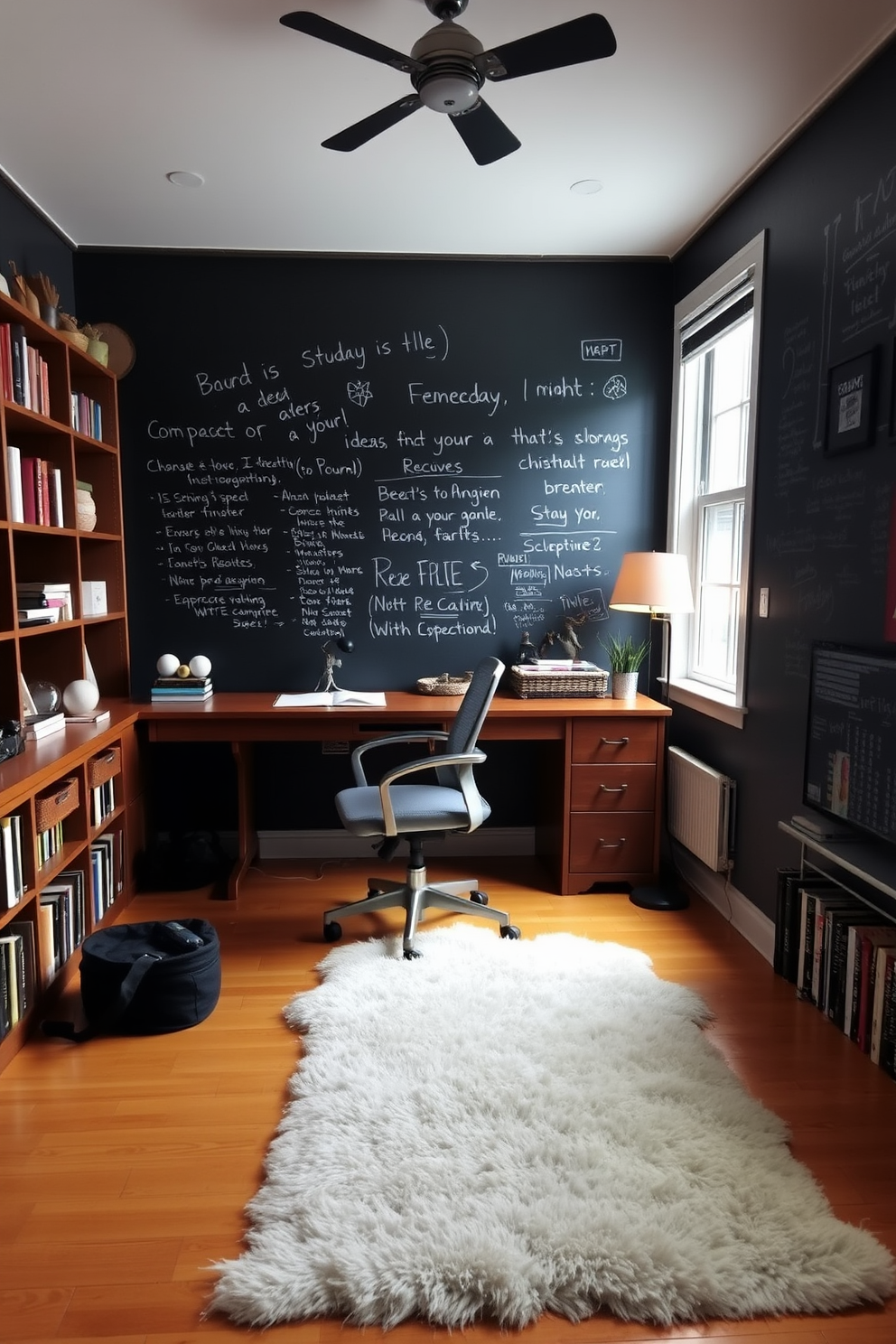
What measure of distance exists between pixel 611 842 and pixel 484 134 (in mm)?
2504

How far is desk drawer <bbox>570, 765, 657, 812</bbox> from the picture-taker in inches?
134

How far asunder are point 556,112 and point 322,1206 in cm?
290

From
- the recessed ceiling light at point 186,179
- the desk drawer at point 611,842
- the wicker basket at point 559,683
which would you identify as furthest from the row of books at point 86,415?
the desk drawer at point 611,842

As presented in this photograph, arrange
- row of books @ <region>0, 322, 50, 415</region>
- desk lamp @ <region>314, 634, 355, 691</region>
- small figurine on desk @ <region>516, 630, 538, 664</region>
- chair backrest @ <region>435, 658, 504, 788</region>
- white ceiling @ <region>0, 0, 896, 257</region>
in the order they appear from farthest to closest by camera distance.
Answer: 1. small figurine on desk @ <region>516, 630, 538, 664</region>
2. desk lamp @ <region>314, 634, 355, 691</region>
3. chair backrest @ <region>435, 658, 504, 788</region>
4. row of books @ <region>0, 322, 50, 415</region>
5. white ceiling @ <region>0, 0, 896, 257</region>

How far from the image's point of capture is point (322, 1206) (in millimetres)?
1689

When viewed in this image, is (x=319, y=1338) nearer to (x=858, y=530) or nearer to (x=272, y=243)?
(x=858, y=530)

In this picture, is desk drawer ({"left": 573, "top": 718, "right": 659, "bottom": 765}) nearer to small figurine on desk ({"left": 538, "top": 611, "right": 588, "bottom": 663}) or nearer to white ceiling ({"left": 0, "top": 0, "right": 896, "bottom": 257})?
small figurine on desk ({"left": 538, "top": 611, "right": 588, "bottom": 663})

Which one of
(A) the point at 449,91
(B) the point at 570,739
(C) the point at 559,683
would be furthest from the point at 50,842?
(A) the point at 449,91

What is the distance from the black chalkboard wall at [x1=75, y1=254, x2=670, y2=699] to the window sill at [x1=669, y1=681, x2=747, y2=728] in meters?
0.53

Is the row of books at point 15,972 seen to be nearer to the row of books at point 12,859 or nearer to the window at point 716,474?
the row of books at point 12,859

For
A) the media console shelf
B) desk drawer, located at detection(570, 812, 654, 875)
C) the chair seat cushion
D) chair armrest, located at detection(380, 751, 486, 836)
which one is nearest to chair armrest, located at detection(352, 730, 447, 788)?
the chair seat cushion

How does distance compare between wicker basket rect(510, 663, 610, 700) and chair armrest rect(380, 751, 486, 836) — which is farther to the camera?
wicker basket rect(510, 663, 610, 700)

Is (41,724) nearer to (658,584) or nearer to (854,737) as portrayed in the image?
(658,584)

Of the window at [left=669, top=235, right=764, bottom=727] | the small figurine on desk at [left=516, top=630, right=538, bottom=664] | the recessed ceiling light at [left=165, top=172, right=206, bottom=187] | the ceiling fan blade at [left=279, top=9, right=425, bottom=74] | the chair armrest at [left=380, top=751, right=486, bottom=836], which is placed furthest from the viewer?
the small figurine on desk at [left=516, top=630, right=538, bottom=664]
